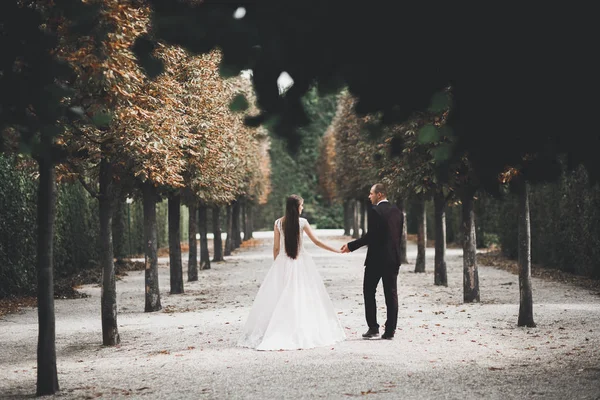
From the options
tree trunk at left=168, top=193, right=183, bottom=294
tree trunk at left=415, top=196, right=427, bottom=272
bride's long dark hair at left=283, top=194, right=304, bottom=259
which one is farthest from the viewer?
tree trunk at left=415, top=196, right=427, bottom=272

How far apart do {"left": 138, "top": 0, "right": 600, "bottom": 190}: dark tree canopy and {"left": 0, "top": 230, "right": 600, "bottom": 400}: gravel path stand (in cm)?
392

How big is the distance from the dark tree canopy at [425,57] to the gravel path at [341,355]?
12.9ft

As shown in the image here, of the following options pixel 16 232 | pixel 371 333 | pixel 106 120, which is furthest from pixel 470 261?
pixel 106 120

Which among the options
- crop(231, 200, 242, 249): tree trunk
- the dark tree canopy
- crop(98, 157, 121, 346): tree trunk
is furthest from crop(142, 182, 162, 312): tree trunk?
crop(231, 200, 242, 249): tree trunk

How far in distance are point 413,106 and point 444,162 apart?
45cm

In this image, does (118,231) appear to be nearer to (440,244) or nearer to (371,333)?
(440,244)

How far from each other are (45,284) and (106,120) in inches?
130

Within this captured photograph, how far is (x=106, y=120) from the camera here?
16.4 feet

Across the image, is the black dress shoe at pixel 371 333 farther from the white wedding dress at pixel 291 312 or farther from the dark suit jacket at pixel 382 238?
the dark suit jacket at pixel 382 238

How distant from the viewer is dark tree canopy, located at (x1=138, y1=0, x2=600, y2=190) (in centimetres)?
372

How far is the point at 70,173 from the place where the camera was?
11.0m

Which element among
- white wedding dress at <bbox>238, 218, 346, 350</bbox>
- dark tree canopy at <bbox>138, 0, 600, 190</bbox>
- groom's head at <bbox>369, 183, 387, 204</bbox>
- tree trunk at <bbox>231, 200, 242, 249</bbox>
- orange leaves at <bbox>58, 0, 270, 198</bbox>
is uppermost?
orange leaves at <bbox>58, 0, 270, 198</bbox>

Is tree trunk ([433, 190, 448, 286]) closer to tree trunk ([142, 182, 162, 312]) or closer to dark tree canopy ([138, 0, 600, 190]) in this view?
tree trunk ([142, 182, 162, 312])

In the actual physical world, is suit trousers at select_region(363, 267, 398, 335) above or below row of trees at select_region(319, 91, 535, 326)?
Answer: below
